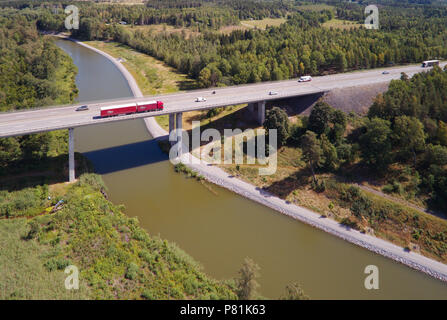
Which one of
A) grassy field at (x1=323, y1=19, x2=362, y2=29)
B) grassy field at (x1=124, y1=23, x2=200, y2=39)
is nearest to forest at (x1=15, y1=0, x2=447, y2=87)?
grassy field at (x1=124, y1=23, x2=200, y2=39)

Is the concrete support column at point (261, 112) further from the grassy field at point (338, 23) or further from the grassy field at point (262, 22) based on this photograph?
the grassy field at point (262, 22)

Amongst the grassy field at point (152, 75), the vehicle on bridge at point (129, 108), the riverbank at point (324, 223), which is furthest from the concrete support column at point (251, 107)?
the vehicle on bridge at point (129, 108)

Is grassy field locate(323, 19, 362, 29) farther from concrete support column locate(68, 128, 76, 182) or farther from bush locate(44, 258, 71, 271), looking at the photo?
bush locate(44, 258, 71, 271)

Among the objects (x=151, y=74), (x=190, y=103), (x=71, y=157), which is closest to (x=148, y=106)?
(x=190, y=103)

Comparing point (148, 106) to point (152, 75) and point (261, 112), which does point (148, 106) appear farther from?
point (152, 75)

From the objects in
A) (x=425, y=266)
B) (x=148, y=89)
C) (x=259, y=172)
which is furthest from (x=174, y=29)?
(x=425, y=266)
